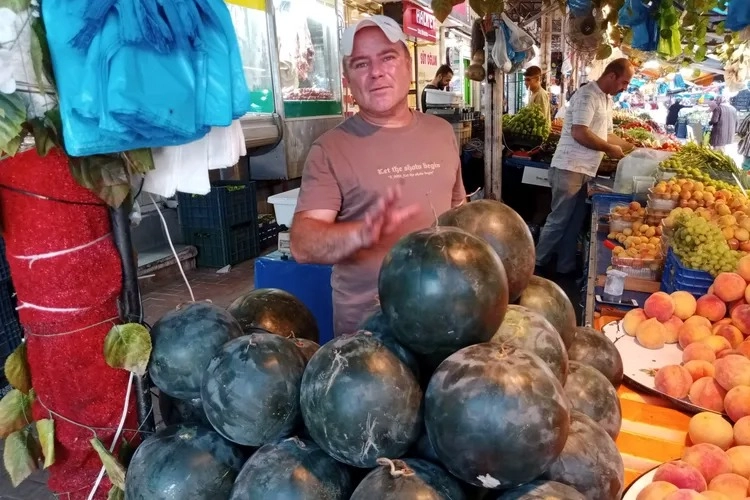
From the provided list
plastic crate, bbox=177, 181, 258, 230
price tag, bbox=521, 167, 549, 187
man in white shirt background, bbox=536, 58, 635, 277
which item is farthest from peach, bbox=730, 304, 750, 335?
plastic crate, bbox=177, 181, 258, 230

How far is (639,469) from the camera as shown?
55.3 inches

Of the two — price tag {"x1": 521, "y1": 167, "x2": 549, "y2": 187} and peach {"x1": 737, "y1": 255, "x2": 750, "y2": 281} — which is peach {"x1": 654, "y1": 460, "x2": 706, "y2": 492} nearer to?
peach {"x1": 737, "y1": 255, "x2": 750, "y2": 281}

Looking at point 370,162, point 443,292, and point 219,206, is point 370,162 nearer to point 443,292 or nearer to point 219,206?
point 443,292

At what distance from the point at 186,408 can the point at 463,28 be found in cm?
1407

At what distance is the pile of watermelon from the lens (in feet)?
2.83

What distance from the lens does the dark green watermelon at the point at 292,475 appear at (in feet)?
3.07

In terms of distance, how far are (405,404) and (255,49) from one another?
6313 millimetres

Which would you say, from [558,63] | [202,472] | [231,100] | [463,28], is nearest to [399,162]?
[231,100]

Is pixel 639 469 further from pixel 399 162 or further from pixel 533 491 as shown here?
pixel 399 162

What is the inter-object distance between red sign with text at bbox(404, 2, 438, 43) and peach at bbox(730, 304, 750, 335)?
8175mm

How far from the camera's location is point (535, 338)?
41.9 inches

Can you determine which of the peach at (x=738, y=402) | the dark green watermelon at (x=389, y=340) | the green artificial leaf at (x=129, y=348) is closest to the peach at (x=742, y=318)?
the peach at (x=738, y=402)

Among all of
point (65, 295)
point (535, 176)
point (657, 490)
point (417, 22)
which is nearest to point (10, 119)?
point (65, 295)

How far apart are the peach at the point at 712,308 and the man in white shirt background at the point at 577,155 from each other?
10.6 feet
